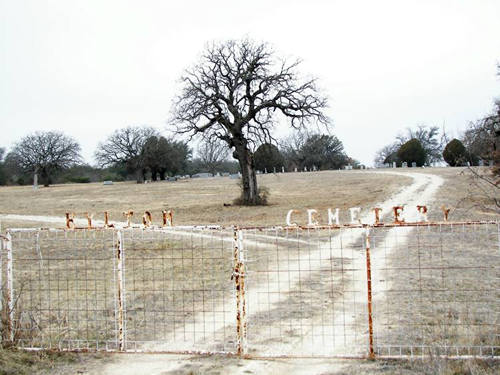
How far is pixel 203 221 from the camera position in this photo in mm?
25953

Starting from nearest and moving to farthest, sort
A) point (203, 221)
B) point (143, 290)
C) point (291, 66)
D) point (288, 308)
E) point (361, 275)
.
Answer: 1. point (288, 308)
2. point (143, 290)
3. point (361, 275)
4. point (203, 221)
5. point (291, 66)

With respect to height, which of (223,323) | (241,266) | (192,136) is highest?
(192,136)

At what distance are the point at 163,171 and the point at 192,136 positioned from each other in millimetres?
50456

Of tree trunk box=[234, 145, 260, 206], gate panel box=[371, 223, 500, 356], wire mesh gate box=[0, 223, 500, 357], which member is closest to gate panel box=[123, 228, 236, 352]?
wire mesh gate box=[0, 223, 500, 357]

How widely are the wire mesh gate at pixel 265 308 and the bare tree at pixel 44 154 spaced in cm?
6564

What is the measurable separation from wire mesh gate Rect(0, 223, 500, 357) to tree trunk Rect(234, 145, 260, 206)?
19.2 m

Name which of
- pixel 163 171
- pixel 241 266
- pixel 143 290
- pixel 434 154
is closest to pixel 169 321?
pixel 143 290

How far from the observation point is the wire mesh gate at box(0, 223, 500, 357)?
6551mm

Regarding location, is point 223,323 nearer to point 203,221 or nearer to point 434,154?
point 203,221

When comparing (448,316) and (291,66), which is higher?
(291,66)

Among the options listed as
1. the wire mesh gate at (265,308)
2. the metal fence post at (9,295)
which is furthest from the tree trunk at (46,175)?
the metal fence post at (9,295)

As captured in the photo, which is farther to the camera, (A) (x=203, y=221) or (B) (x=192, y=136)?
(B) (x=192, y=136)

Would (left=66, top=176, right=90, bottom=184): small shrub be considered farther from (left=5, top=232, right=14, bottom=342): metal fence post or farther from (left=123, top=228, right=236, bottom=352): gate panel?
(left=5, top=232, right=14, bottom=342): metal fence post

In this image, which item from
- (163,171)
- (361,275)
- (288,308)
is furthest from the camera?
(163,171)
